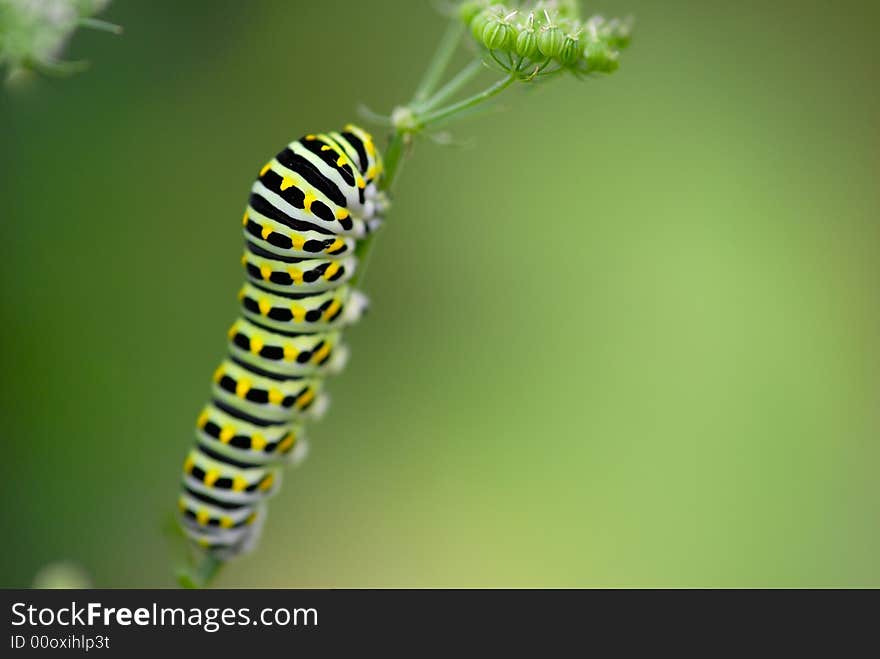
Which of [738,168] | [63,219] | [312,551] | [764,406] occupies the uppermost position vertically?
[738,168]

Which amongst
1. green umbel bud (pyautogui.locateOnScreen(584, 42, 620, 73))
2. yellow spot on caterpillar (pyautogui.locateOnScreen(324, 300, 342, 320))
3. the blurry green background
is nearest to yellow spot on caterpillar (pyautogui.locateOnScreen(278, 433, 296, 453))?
yellow spot on caterpillar (pyautogui.locateOnScreen(324, 300, 342, 320))

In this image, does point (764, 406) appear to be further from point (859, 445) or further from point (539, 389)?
point (539, 389)

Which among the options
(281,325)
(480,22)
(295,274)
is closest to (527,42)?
(480,22)

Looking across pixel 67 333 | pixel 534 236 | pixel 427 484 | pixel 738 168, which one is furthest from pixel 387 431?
pixel 738 168

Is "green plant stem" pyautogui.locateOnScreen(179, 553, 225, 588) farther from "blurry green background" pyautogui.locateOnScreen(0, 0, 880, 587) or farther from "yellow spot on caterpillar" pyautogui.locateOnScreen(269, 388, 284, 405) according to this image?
"blurry green background" pyautogui.locateOnScreen(0, 0, 880, 587)

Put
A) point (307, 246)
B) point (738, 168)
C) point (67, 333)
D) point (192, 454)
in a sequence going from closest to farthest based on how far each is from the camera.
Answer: point (307, 246)
point (192, 454)
point (67, 333)
point (738, 168)

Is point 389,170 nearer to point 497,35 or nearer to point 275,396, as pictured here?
point 497,35
